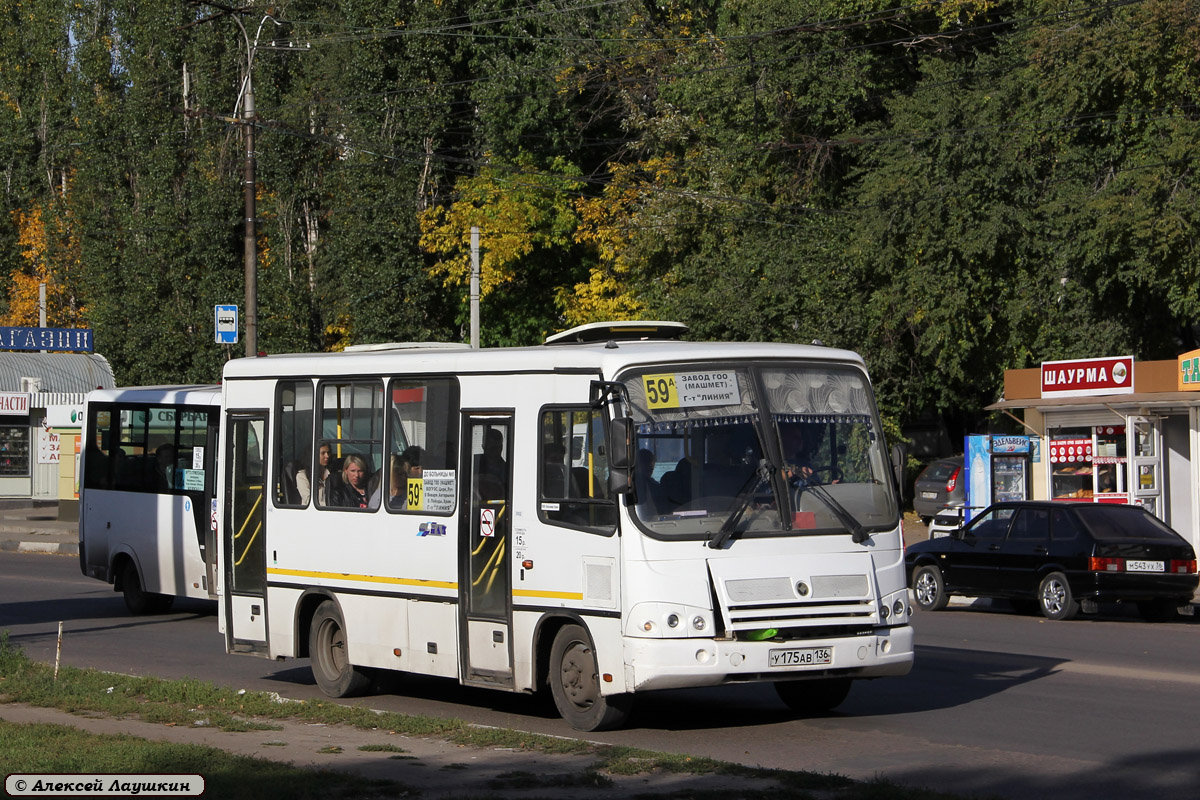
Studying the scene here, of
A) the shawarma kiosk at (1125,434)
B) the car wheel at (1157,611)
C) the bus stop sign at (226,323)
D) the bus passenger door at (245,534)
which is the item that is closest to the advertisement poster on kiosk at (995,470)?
the shawarma kiosk at (1125,434)

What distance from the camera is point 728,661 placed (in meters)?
9.85

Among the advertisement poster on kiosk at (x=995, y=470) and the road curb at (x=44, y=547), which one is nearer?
the advertisement poster on kiosk at (x=995, y=470)

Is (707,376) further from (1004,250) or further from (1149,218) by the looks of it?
(1004,250)

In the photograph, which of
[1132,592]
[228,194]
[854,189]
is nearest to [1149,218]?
[854,189]

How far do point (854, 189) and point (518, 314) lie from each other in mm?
16608

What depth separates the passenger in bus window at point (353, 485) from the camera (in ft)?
40.9

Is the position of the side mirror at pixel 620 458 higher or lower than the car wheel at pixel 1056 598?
higher

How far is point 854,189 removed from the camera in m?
35.8

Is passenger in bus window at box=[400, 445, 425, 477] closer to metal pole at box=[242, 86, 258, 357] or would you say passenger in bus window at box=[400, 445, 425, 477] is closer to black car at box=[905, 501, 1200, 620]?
black car at box=[905, 501, 1200, 620]

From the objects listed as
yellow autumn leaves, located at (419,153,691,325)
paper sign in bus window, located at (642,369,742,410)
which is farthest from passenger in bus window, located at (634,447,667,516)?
yellow autumn leaves, located at (419,153,691,325)

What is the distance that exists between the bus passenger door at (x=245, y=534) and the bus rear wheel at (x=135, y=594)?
697 centimetres

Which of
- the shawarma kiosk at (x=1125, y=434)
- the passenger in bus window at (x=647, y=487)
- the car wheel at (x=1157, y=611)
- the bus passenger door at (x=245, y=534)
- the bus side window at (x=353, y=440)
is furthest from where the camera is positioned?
the shawarma kiosk at (x=1125, y=434)

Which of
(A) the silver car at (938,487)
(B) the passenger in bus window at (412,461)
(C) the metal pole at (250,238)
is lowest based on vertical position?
(A) the silver car at (938,487)

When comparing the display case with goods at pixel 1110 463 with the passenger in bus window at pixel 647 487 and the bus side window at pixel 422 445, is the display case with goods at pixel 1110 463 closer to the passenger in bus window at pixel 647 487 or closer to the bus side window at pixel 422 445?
the bus side window at pixel 422 445
